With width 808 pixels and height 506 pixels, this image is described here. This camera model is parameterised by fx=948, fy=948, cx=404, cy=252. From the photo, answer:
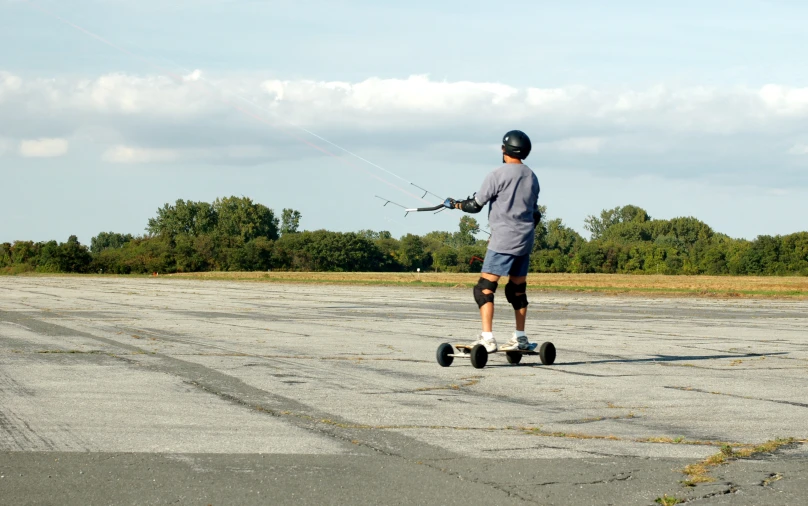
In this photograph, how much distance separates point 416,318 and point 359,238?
109 meters

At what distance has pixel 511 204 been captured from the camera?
970 centimetres

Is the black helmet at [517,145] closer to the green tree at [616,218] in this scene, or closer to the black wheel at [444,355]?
the black wheel at [444,355]

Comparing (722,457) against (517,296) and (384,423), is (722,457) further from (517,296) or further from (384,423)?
(517,296)

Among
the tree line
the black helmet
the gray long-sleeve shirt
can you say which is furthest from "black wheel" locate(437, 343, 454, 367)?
the tree line

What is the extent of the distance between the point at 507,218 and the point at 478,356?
4.76ft

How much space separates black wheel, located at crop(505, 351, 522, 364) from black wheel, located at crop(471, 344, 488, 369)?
41 centimetres

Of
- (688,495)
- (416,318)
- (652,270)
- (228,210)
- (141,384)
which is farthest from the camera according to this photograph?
(228,210)

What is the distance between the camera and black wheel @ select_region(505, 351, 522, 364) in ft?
32.2

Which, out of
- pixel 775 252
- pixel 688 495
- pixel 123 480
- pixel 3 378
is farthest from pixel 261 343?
pixel 775 252

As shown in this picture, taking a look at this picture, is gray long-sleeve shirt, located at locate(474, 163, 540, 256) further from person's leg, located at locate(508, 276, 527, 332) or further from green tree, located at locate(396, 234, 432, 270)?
Result: green tree, located at locate(396, 234, 432, 270)

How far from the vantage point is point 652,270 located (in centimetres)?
11756

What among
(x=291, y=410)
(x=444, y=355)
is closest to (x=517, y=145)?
(x=444, y=355)

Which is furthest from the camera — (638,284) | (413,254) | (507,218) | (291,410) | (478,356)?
(413,254)

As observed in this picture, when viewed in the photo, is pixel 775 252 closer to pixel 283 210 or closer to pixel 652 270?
pixel 652 270
